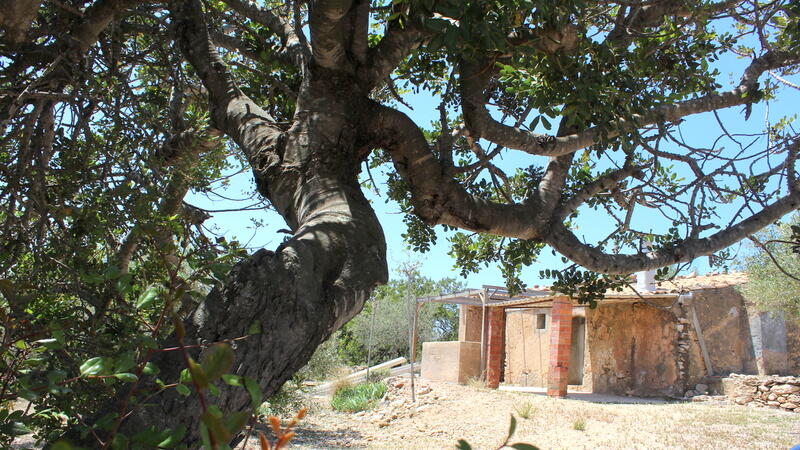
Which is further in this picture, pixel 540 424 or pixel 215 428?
pixel 540 424

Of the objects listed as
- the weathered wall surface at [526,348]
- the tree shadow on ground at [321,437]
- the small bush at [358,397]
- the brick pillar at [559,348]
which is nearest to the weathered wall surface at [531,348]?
the weathered wall surface at [526,348]

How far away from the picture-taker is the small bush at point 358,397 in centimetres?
1483

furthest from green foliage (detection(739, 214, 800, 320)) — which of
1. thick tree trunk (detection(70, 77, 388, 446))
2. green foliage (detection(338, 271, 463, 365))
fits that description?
green foliage (detection(338, 271, 463, 365))

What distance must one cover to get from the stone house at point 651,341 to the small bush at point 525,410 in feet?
8.43

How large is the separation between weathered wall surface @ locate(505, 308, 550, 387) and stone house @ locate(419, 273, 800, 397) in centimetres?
139

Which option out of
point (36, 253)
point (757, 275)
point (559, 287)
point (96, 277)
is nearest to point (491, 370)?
point (757, 275)

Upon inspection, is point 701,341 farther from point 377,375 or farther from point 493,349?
point 377,375

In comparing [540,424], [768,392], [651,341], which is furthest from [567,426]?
[651,341]

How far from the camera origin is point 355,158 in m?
3.42

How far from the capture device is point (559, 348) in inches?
587

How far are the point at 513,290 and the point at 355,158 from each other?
3.89 metres

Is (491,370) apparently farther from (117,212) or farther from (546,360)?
(117,212)

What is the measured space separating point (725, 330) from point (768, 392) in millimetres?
2355

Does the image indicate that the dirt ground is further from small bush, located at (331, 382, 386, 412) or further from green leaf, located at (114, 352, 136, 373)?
green leaf, located at (114, 352, 136, 373)
